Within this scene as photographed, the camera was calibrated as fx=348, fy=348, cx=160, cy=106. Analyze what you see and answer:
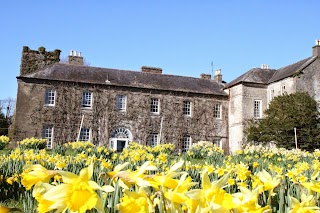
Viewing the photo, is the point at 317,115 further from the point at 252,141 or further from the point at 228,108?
the point at 228,108

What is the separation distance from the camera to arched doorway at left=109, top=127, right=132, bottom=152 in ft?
89.0

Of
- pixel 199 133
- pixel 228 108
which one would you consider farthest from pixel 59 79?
pixel 228 108

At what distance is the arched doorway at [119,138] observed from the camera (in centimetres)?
2714

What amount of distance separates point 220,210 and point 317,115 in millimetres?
26129

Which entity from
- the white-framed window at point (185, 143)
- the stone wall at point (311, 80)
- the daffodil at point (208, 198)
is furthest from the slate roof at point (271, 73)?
the daffodil at point (208, 198)

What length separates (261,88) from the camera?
29.1 m

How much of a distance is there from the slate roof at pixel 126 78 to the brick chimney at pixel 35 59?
4.49 feet

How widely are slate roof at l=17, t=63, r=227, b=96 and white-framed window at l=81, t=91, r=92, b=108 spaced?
38.5 inches

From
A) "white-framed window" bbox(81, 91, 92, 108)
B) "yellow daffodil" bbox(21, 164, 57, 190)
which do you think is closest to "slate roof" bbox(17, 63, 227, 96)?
"white-framed window" bbox(81, 91, 92, 108)

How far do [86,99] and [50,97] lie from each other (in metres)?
2.70

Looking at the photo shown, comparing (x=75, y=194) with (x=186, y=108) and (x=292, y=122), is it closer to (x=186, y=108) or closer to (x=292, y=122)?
(x=292, y=122)

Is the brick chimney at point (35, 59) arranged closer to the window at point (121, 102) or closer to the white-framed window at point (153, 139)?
the window at point (121, 102)

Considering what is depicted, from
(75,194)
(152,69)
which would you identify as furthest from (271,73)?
(75,194)

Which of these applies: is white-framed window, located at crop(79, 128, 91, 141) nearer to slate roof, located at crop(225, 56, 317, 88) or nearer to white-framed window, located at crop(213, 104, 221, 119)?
white-framed window, located at crop(213, 104, 221, 119)
